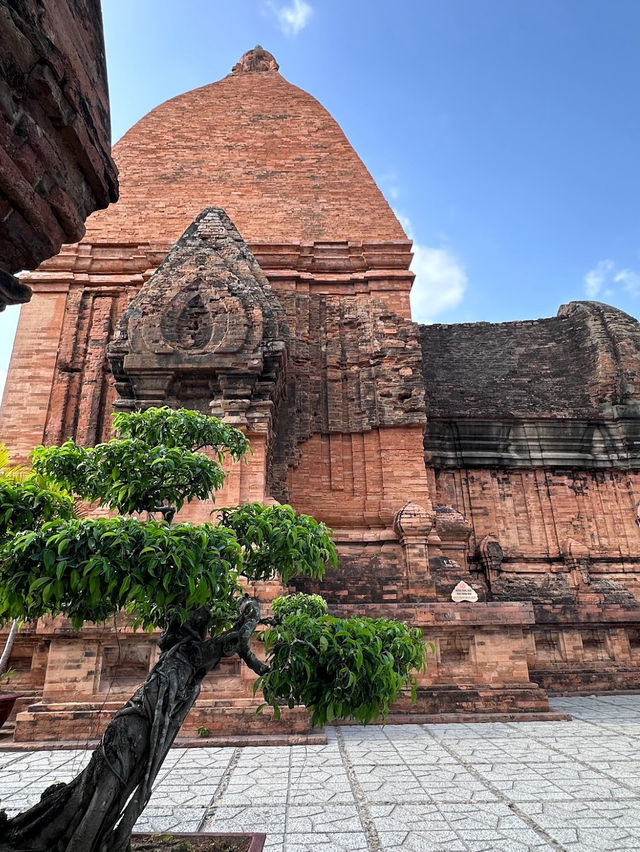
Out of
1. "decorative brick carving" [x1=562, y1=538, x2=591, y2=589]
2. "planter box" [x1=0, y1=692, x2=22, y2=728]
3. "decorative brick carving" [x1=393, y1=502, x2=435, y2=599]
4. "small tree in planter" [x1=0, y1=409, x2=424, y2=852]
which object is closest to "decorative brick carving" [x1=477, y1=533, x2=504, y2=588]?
"decorative brick carving" [x1=562, y1=538, x2=591, y2=589]

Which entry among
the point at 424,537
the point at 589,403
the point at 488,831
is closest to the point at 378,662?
the point at 488,831

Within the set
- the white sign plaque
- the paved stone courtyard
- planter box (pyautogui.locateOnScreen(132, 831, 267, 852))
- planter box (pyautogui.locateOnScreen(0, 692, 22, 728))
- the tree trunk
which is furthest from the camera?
the white sign plaque

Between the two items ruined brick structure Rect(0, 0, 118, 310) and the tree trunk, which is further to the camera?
the tree trunk

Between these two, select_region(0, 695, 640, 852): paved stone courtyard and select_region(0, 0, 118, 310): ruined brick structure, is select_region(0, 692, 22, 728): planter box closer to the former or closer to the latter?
select_region(0, 695, 640, 852): paved stone courtyard

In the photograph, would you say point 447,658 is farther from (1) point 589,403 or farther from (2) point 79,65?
(1) point 589,403

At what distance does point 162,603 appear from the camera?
2877 mm

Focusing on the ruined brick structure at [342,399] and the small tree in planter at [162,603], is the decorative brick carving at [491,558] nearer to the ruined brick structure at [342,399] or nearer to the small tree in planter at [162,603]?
the ruined brick structure at [342,399]

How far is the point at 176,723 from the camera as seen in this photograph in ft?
11.0

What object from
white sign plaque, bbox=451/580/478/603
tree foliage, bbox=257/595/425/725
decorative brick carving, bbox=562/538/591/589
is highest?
decorative brick carving, bbox=562/538/591/589

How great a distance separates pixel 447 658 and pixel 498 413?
7.84 m

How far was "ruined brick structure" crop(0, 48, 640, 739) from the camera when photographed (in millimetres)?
8703

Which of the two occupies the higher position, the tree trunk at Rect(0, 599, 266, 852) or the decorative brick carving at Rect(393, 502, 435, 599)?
the decorative brick carving at Rect(393, 502, 435, 599)

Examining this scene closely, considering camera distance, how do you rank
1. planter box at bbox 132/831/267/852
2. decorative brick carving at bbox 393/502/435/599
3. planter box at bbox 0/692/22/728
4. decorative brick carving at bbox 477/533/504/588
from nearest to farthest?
planter box at bbox 132/831/267/852 → planter box at bbox 0/692/22/728 → decorative brick carving at bbox 393/502/435/599 → decorative brick carving at bbox 477/533/504/588

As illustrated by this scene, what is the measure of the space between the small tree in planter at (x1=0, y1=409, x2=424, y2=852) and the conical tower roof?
11977 millimetres
